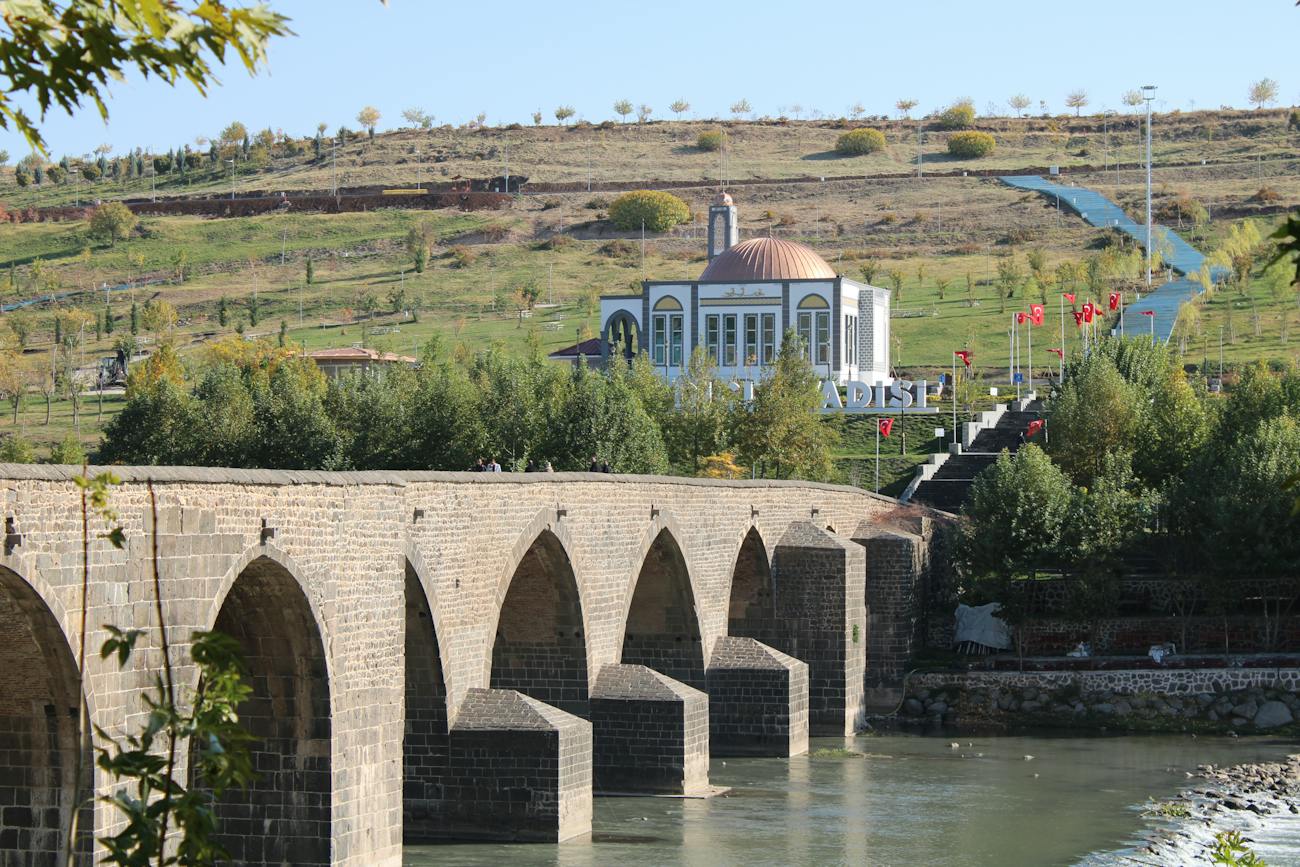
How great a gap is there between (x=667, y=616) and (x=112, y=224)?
3328 inches

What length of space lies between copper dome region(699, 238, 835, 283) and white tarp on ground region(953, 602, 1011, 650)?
2927cm

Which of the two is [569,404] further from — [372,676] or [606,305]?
[372,676]

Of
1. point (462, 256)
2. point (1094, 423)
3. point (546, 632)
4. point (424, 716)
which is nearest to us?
point (424, 716)

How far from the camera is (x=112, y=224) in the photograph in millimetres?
108938

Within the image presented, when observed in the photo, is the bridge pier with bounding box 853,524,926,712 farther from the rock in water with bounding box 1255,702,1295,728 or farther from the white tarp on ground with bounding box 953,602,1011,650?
the rock in water with bounding box 1255,702,1295,728

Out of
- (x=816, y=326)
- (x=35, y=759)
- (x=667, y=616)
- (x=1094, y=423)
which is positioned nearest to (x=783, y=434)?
(x=1094, y=423)

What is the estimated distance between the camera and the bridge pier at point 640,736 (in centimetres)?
2658

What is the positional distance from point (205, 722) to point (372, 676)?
1327 cm

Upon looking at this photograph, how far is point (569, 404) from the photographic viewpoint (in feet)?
152

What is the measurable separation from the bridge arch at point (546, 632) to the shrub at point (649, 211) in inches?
3194

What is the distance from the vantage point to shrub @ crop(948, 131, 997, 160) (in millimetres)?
127062

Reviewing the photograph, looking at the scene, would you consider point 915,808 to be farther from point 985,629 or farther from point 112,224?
point 112,224

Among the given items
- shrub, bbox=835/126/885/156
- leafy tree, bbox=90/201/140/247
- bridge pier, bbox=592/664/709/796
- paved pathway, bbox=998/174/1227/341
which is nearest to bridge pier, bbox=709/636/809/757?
bridge pier, bbox=592/664/709/796

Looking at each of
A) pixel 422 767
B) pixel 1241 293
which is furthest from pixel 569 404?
pixel 1241 293
